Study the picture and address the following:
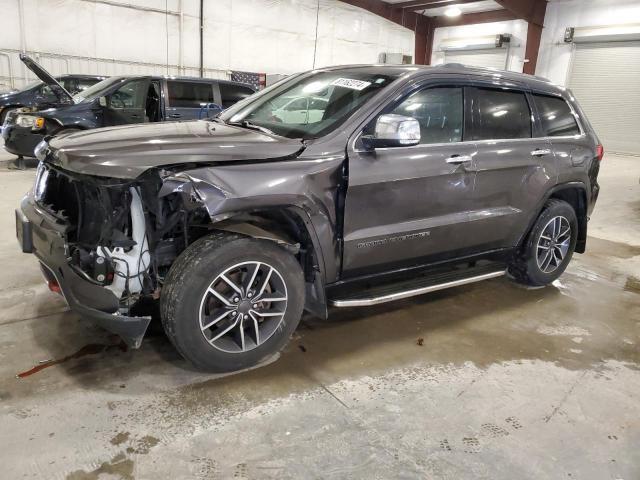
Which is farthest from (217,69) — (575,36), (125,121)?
(575,36)

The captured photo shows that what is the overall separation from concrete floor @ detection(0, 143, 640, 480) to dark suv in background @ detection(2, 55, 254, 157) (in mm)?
4458

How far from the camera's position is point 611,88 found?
16.0 m

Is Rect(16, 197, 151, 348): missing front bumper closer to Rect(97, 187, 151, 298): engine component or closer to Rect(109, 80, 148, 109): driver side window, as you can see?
Rect(97, 187, 151, 298): engine component

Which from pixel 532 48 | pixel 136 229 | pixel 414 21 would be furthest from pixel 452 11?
pixel 136 229

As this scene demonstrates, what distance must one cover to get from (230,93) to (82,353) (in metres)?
6.29

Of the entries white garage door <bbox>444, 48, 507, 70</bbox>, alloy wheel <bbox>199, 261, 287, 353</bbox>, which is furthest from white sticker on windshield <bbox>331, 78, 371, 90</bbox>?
white garage door <bbox>444, 48, 507, 70</bbox>

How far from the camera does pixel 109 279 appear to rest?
2531mm

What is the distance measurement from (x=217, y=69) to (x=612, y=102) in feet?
40.6

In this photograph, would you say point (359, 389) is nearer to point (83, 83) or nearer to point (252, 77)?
point (83, 83)

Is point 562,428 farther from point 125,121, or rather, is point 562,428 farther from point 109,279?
point 125,121

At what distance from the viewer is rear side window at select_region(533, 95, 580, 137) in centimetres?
382

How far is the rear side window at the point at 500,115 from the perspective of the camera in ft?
11.1

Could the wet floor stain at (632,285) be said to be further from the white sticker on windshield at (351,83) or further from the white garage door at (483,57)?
the white garage door at (483,57)

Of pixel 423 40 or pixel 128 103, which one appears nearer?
pixel 128 103
